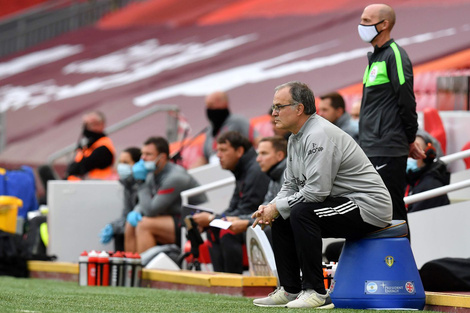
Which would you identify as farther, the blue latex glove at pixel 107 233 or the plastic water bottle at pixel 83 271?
the blue latex glove at pixel 107 233

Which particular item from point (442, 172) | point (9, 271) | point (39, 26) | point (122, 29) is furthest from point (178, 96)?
point (442, 172)

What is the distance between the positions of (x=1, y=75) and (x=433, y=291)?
14.6 m

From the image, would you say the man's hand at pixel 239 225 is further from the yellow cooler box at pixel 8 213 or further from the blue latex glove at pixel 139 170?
the yellow cooler box at pixel 8 213

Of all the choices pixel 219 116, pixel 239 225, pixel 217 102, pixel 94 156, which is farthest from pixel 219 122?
pixel 239 225

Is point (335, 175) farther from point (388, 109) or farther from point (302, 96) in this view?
point (388, 109)

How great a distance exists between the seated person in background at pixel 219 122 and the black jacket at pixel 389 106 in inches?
140

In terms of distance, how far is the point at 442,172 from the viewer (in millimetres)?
6652

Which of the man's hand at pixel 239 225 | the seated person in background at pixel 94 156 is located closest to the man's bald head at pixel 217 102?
the seated person in background at pixel 94 156

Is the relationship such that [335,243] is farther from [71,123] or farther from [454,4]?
[71,123]

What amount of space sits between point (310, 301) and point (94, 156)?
18.6 feet

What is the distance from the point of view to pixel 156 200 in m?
8.31

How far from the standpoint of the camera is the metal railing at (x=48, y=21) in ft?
65.0

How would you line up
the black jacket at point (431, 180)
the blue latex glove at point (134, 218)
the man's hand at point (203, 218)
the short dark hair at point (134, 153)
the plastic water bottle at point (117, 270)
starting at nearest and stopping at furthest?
the black jacket at point (431, 180) < the man's hand at point (203, 218) < the plastic water bottle at point (117, 270) < the blue latex glove at point (134, 218) < the short dark hair at point (134, 153)

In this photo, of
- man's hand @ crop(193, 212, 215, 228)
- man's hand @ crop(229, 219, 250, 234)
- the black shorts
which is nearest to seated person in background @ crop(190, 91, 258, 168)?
the black shorts
